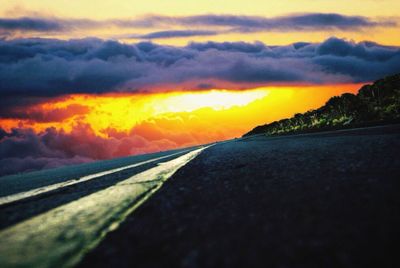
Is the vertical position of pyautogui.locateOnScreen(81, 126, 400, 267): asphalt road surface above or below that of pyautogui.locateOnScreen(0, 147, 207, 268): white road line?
below

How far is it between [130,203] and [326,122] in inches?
1087

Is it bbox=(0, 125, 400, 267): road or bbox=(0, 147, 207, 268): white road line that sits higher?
bbox=(0, 147, 207, 268): white road line

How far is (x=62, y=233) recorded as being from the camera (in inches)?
72.7

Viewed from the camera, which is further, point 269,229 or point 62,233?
point 62,233

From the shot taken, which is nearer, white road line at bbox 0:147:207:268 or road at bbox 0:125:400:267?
road at bbox 0:125:400:267

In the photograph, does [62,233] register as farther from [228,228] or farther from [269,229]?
[269,229]

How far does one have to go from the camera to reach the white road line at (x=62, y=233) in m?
1.48

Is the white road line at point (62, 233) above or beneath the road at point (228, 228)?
above

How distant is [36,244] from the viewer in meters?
1.69

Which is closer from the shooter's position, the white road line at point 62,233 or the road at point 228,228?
the road at point 228,228

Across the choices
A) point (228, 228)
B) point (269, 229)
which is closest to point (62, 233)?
point (228, 228)

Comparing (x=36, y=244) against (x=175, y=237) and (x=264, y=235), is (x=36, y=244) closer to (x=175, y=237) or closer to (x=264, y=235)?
(x=175, y=237)

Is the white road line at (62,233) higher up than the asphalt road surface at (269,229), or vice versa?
the white road line at (62,233)

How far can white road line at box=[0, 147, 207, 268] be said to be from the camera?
1.48 metres
